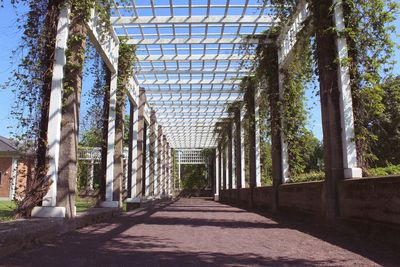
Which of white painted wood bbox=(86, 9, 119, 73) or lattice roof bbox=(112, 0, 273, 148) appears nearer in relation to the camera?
white painted wood bbox=(86, 9, 119, 73)

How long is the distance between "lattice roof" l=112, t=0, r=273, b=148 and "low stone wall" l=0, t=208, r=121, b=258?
17.6 feet

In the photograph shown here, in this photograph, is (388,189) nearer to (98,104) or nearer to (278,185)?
(278,185)

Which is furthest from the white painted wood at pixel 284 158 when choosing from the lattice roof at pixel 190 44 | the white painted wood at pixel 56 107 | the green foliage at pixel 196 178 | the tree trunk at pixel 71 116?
the green foliage at pixel 196 178

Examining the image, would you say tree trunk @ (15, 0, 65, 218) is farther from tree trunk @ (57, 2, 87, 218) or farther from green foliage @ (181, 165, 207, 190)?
green foliage @ (181, 165, 207, 190)

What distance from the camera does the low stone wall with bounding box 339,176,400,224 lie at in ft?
14.6

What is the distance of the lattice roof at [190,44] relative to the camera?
1052 centimetres

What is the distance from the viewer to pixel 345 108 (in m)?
6.45

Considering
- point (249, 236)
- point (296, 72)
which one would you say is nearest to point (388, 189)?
point (249, 236)

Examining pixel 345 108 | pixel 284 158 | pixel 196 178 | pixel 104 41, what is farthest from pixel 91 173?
pixel 196 178

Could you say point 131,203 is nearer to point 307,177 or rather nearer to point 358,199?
point 307,177

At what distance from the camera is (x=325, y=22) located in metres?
6.86

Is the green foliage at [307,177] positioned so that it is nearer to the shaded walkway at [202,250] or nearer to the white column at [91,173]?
the shaded walkway at [202,250]

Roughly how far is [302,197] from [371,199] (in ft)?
10.9

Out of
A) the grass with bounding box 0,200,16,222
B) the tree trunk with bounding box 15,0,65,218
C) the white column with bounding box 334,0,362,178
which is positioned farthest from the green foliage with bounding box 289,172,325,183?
the grass with bounding box 0,200,16,222
